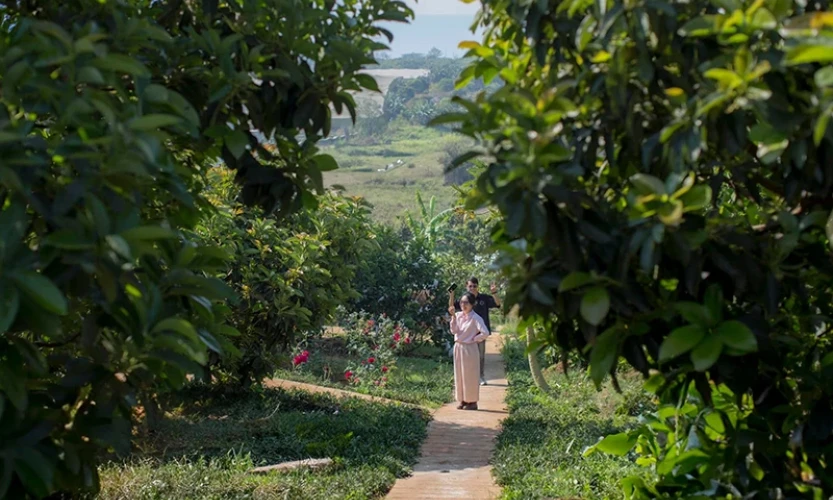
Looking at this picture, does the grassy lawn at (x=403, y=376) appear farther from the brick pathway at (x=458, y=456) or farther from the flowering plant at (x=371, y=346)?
the brick pathway at (x=458, y=456)

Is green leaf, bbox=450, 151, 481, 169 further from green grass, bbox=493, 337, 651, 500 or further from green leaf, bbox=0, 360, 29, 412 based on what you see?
green grass, bbox=493, 337, 651, 500

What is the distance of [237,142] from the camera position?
3250 millimetres

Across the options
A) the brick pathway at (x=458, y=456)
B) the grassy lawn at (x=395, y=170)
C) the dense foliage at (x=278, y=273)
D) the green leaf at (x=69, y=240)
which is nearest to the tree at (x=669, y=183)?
the green leaf at (x=69, y=240)

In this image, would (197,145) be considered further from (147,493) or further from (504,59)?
(147,493)

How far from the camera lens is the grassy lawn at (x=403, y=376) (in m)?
14.1

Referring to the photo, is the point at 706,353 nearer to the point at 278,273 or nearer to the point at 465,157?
the point at 465,157

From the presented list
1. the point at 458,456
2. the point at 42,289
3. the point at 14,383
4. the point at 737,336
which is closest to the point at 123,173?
the point at 42,289

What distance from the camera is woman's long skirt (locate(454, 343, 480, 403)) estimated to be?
12.9 meters

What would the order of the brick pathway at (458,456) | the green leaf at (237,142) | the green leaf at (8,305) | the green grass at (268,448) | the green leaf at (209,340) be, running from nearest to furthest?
the green leaf at (8,305), the green leaf at (209,340), the green leaf at (237,142), the green grass at (268,448), the brick pathway at (458,456)

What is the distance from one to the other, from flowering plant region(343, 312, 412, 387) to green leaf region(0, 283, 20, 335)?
13.1m

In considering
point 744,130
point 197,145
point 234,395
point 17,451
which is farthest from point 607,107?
point 234,395

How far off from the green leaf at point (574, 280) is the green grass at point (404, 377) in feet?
37.0

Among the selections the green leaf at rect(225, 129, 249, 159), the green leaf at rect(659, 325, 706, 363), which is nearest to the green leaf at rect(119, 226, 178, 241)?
the green leaf at rect(225, 129, 249, 159)

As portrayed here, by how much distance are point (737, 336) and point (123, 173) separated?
1.59m
